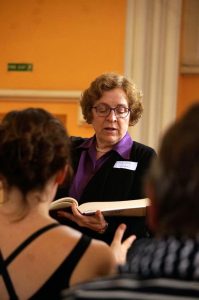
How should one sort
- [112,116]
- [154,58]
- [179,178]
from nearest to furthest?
1. [179,178]
2. [112,116]
3. [154,58]

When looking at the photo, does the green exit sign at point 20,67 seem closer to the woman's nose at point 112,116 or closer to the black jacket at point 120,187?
the woman's nose at point 112,116

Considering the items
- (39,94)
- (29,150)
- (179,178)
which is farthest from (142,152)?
(39,94)

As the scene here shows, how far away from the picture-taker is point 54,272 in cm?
124

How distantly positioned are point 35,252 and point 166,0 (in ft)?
9.58

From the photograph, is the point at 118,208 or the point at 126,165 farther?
the point at 126,165

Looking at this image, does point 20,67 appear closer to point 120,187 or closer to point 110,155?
point 110,155

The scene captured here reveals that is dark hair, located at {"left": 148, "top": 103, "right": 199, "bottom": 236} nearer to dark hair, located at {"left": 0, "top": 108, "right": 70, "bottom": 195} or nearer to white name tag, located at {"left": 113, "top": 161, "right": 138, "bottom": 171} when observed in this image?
dark hair, located at {"left": 0, "top": 108, "right": 70, "bottom": 195}

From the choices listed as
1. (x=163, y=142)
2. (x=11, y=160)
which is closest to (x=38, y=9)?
(x=11, y=160)

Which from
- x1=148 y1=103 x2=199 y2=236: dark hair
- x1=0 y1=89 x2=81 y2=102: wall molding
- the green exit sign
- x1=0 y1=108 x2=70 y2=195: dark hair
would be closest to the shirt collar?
x1=0 y1=108 x2=70 y2=195: dark hair

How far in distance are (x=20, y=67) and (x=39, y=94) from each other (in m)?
0.27

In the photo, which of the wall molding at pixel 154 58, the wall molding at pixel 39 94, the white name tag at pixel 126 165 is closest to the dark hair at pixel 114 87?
the white name tag at pixel 126 165

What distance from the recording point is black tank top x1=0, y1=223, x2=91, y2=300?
124cm

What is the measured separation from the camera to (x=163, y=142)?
854 millimetres

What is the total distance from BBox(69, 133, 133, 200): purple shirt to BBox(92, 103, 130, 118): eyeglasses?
0.33ft
